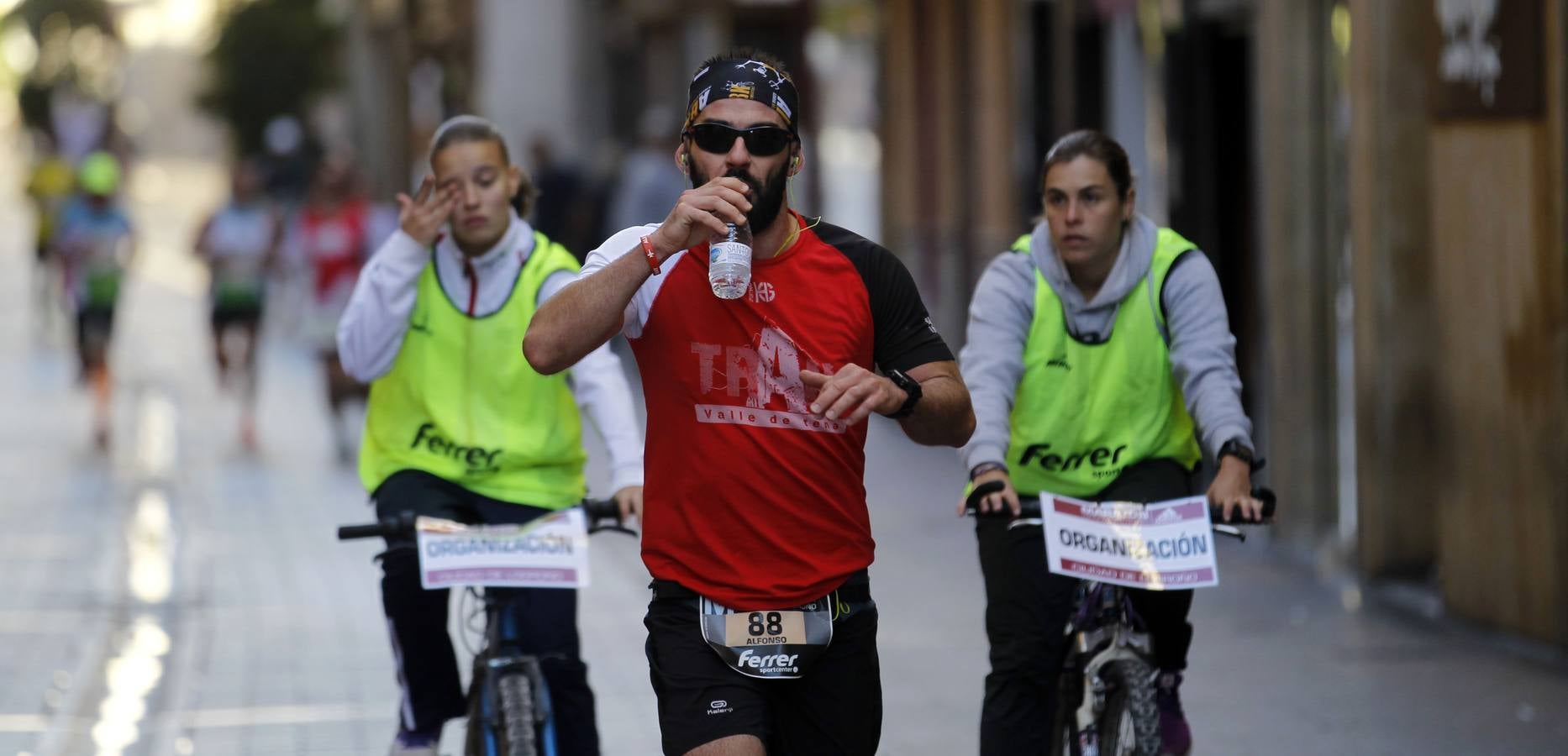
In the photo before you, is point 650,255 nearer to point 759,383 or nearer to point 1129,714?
point 759,383

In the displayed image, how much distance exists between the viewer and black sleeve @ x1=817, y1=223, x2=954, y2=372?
4.22 m

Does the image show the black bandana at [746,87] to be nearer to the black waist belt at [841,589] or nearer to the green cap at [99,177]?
the black waist belt at [841,589]

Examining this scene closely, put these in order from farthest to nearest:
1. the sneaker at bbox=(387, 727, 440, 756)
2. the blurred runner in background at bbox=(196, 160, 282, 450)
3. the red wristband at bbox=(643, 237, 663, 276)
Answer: the blurred runner in background at bbox=(196, 160, 282, 450)
the sneaker at bbox=(387, 727, 440, 756)
the red wristband at bbox=(643, 237, 663, 276)

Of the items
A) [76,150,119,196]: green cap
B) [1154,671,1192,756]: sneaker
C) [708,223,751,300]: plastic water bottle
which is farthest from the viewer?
[76,150,119,196]: green cap

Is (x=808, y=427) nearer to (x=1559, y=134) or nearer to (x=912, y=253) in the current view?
(x=1559, y=134)

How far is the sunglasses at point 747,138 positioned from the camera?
3994mm

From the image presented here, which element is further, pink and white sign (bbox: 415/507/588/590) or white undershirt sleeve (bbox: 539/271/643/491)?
white undershirt sleeve (bbox: 539/271/643/491)

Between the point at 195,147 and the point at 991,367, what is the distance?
90465mm

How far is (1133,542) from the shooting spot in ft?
17.0

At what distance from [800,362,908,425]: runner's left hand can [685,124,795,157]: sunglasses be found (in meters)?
0.40

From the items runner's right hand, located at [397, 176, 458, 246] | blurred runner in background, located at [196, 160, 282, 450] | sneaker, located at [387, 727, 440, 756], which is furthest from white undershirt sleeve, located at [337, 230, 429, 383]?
blurred runner in background, located at [196, 160, 282, 450]

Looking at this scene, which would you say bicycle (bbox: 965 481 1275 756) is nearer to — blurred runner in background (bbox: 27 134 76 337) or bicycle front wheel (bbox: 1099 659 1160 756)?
bicycle front wheel (bbox: 1099 659 1160 756)

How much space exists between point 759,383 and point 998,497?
46.5 inches

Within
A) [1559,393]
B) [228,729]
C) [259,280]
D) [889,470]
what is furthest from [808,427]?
[259,280]
